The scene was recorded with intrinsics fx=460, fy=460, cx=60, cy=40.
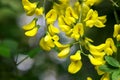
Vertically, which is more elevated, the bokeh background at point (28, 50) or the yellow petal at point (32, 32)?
the yellow petal at point (32, 32)

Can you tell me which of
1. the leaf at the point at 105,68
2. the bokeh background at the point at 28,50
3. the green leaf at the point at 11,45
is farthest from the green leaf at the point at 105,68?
the green leaf at the point at 11,45

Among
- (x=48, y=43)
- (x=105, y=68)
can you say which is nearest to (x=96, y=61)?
(x=105, y=68)

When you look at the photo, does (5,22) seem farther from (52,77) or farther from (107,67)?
(107,67)

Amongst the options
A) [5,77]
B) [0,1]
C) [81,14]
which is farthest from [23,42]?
[81,14]

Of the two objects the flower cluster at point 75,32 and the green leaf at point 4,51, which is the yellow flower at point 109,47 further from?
the green leaf at point 4,51

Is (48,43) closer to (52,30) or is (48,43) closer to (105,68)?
(52,30)

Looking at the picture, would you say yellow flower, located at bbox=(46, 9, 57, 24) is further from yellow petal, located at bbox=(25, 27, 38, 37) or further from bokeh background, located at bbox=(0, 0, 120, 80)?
bokeh background, located at bbox=(0, 0, 120, 80)

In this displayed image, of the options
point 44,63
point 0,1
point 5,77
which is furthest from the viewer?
point 44,63

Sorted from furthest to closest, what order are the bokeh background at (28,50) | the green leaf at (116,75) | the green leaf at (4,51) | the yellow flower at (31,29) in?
the bokeh background at (28,50) → the green leaf at (4,51) → the yellow flower at (31,29) → the green leaf at (116,75)
